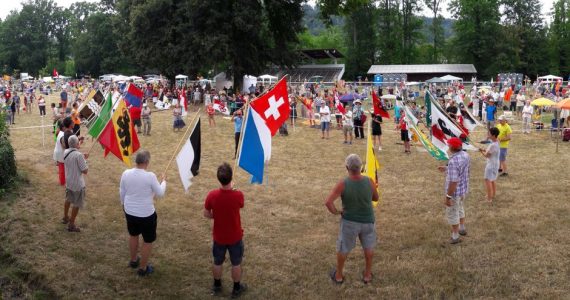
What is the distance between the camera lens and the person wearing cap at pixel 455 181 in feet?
25.6

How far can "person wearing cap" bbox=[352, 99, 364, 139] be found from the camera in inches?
767

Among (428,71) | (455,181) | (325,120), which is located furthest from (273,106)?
(428,71)

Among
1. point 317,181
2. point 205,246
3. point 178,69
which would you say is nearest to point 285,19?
point 178,69

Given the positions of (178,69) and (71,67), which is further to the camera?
(71,67)

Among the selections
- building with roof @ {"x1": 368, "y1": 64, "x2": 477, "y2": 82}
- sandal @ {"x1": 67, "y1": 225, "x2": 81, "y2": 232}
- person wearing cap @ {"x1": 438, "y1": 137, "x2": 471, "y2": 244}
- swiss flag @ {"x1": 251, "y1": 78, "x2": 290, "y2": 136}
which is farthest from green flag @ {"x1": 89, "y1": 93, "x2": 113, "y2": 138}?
building with roof @ {"x1": 368, "y1": 64, "x2": 477, "y2": 82}

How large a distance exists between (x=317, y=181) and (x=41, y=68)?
9796cm

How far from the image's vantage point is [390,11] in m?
75.9

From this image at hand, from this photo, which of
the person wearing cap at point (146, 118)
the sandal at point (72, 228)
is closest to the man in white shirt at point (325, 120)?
the person wearing cap at point (146, 118)

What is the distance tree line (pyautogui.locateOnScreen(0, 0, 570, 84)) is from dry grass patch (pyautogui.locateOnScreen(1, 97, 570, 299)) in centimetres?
421

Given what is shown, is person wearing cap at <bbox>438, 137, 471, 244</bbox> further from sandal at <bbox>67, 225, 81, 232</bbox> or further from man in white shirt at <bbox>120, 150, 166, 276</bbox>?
sandal at <bbox>67, 225, 81, 232</bbox>

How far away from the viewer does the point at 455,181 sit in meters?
7.81

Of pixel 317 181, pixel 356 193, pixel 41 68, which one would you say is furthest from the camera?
pixel 41 68

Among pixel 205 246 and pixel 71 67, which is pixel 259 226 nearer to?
pixel 205 246

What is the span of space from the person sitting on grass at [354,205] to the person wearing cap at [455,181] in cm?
212
